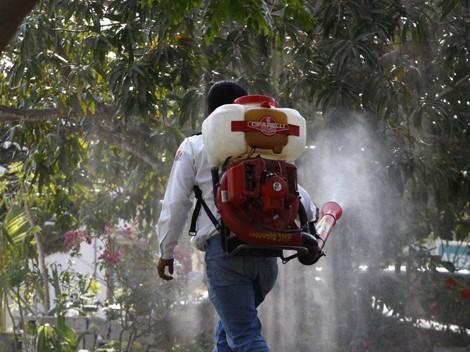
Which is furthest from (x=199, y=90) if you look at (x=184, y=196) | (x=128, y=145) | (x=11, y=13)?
(x=11, y=13)

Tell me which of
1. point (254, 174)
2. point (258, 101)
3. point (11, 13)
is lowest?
point (254, 174)

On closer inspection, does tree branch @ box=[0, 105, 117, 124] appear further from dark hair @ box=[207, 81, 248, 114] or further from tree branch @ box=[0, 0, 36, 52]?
tree branch @ box=[0, 0, 36, 52]

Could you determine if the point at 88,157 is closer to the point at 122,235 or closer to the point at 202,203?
the point at 122,235

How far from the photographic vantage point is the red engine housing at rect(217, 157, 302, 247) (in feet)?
13.3

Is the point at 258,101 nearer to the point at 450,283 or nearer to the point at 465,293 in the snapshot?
the point at 465,293

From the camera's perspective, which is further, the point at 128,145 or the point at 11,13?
the point at 128,145

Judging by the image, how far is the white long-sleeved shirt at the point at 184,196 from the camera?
171 inches

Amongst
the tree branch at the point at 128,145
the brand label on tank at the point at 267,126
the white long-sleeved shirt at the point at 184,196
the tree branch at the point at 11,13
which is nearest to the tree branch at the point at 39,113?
the tree branch at the point at 128,145

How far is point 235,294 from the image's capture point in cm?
430

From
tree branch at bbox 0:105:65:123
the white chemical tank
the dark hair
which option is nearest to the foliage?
tree branch at bbox 0:105:65:123

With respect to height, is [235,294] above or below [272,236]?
below

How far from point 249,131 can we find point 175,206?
1.65 feet

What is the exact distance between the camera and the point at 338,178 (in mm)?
7926

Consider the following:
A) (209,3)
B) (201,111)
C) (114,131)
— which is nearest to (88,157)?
(114,131)
